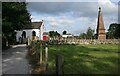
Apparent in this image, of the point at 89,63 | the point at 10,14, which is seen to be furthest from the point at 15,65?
the point at 10,14

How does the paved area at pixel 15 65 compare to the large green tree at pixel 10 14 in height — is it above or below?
below

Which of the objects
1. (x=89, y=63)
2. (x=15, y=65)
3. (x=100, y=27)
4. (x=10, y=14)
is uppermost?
(x=10, y=14)

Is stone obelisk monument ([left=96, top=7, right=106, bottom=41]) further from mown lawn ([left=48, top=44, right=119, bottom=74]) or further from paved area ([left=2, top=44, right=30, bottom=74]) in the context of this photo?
paved area ([left=2, top=44, right=30, bottom=74])

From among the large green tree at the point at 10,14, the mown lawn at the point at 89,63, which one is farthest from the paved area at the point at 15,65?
the large green tree at the point at 10,14

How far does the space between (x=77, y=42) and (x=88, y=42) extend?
282 cm

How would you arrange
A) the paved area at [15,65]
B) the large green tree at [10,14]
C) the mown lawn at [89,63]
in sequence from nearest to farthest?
the mown lawn at [89,63] → the paved area at [15,65] → the large green tree at [10,14]

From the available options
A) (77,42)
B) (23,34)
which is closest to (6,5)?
(77,42)

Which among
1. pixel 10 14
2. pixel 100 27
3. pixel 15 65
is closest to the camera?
pixel 15 65

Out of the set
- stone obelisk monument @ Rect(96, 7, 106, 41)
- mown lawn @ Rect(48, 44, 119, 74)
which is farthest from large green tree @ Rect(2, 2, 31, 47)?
stone obelisk monument @ Rect(96, 7, 106, 41)

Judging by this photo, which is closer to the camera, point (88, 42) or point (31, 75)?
point (31, 75)

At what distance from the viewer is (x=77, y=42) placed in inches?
2638

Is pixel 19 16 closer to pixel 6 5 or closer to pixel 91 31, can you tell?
pixel 6 5

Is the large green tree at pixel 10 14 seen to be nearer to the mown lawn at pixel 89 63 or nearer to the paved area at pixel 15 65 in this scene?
the paved area at pixel 15 65

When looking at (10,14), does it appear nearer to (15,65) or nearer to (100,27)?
(15,65)
